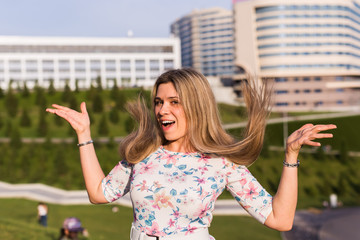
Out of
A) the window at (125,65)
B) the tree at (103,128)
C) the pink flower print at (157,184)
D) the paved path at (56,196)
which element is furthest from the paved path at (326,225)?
the window at (125,65)

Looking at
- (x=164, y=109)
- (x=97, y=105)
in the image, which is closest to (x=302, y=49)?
(x=97, y=105)

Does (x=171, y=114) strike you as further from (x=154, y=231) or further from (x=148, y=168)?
(x=154, y=231)

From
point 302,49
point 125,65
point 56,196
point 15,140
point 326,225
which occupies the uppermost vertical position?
point 302,49

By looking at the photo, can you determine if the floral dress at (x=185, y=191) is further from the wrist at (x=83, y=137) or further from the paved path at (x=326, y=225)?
the paved path at (x=326, y=225)

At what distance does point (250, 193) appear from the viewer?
9.46 feet

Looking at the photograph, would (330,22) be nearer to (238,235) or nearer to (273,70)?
(273,70)

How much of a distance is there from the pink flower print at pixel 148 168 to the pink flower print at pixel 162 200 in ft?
0.61

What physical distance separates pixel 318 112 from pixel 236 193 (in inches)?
2342

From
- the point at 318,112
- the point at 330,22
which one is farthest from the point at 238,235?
the point at 330,22

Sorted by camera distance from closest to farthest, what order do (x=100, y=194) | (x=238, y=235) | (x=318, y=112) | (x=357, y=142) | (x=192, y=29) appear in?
1. (x=100, y=194)
2. (x=238, y=235)
3. (x=357, y=142)
4. (x=318, y=112)
5. (x=192, y=29)

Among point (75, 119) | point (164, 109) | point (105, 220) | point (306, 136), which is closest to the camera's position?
point (306, 136)

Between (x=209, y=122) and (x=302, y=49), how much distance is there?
2670 inches

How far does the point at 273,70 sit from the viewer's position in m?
66.7

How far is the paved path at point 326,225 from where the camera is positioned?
18.4m
